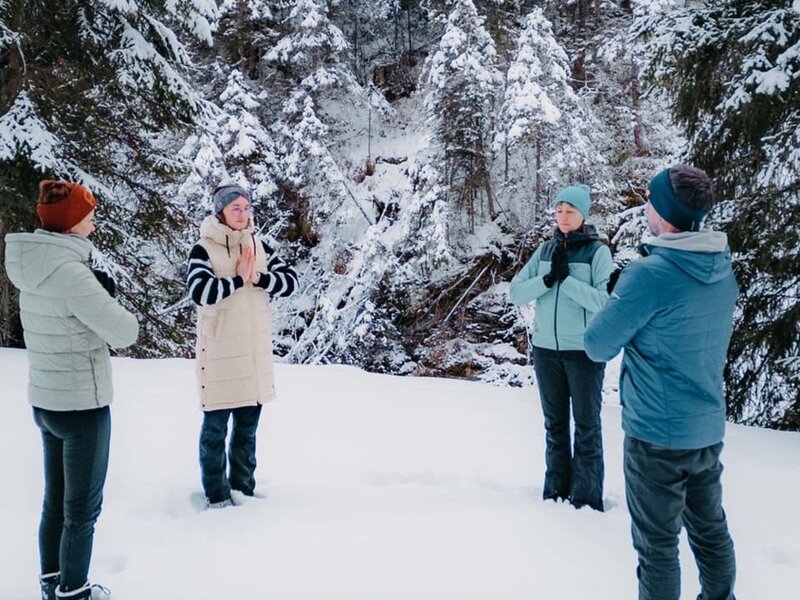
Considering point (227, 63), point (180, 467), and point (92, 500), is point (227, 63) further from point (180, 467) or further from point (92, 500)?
point (92, 500)

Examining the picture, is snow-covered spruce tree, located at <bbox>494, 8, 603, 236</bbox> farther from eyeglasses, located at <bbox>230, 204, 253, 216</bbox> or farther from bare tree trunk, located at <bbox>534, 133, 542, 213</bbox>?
eyeglasses, located at <bbox>230, 204, 253, 216</bbox>

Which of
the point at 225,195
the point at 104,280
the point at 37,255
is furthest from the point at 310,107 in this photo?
the point at 37,255

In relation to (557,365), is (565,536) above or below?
below

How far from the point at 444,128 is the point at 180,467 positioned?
435 inches

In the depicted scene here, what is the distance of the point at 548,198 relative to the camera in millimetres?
13734

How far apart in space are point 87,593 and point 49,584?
7.0 inches

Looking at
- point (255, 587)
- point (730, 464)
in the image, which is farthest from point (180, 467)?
point (730, 464)

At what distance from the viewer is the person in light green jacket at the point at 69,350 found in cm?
248

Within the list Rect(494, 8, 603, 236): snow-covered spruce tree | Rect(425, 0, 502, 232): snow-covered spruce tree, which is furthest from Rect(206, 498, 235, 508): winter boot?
Rect(425, 0, 502, 232): snow-covered spruce tree

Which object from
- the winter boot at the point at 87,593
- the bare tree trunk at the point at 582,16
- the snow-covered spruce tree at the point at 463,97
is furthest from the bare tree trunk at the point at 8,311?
the bare tree trunk at the point at 582,16

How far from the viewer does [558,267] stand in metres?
3.61

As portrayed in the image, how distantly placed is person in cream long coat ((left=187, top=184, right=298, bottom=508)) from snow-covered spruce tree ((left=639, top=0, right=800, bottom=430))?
4567 millimetres

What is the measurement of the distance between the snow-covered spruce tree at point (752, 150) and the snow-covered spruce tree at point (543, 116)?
6.00m

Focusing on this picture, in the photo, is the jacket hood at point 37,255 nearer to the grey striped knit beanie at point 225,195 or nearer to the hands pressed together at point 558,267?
the grey striped knit beanie at point 225,195
